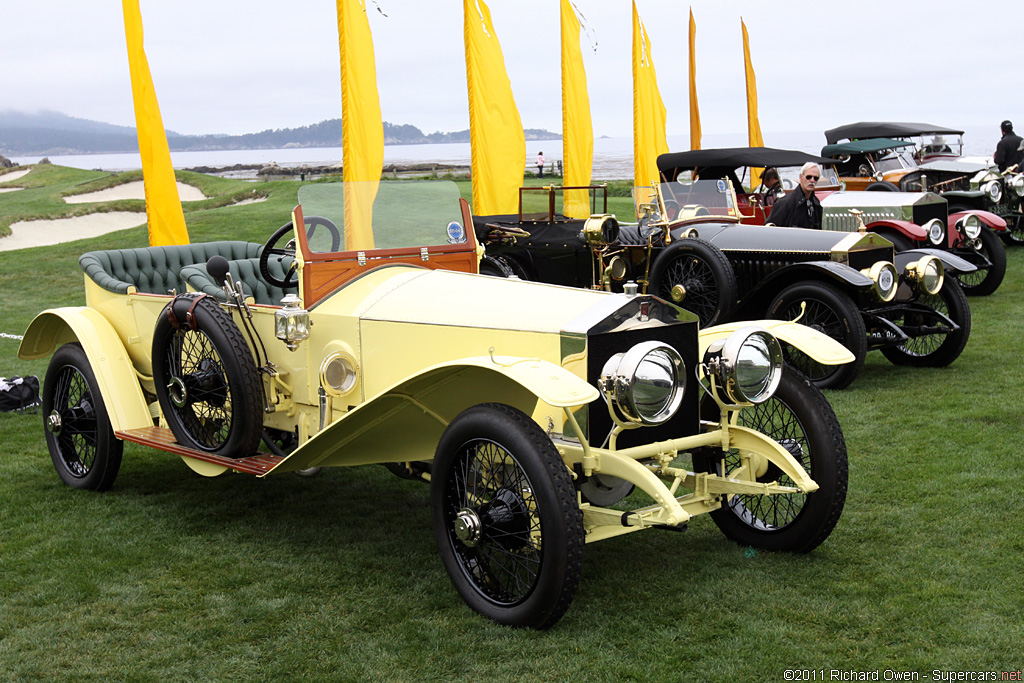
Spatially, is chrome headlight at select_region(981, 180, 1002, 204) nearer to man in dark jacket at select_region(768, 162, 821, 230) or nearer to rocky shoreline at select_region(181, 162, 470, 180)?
man in dark jacket at select_region(768, 162, 821, 230)

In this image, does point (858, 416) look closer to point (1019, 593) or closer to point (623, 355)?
point (1019, 593)

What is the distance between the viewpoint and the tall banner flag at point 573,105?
16.7m

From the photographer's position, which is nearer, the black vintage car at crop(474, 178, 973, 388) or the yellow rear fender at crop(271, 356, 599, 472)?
the yellow rear fender at crop(271, 356, 599, 472)

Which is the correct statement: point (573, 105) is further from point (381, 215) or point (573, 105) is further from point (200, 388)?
point (200, 388)

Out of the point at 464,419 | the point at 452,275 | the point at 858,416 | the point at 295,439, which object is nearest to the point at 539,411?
the point at 464,419

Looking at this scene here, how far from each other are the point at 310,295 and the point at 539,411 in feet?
4.47

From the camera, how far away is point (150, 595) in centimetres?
378

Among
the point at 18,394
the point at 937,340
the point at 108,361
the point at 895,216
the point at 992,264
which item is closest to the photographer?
the point at 108,361

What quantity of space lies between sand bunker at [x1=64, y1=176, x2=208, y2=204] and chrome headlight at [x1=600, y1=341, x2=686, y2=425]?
2624 centimetres

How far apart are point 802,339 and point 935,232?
25.4ft

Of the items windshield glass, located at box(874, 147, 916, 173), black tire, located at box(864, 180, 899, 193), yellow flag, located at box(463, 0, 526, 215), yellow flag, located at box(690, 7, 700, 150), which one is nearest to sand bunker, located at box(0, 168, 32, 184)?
yellow flag, located at box(690, 7, 700, 150)

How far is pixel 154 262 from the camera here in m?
5.96

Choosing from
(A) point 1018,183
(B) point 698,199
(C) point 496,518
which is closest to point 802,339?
(C) point 496,518

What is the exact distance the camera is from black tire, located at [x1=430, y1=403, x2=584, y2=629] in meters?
3.10
